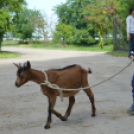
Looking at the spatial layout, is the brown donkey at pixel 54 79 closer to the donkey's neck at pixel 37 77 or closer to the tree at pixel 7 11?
the donkey's neck at pixel 37 77

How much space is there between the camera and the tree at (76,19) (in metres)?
45.1

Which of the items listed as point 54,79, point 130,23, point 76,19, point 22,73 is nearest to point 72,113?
point 54,79

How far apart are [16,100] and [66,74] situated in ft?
7.56

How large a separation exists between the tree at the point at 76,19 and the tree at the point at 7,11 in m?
20.9

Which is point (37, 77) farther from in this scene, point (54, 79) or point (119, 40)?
point (119, 40)

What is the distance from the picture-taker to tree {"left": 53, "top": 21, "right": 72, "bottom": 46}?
144 feet

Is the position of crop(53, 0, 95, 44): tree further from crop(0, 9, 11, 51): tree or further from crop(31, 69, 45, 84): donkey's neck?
crop(31, 69, 45, 84): donkey's neck

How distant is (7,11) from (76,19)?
88.9 feet

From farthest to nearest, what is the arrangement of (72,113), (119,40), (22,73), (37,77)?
(119,40), (72,113), (37,77), (22,73)

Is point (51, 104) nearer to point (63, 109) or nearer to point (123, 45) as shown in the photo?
point (63, 109)

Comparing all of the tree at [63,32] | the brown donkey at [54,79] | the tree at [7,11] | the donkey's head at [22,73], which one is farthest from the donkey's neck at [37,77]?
the tree at [63,32]

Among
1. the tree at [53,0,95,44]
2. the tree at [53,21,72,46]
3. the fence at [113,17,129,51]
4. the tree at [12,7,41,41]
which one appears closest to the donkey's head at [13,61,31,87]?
the fence at [113,17,129,51]

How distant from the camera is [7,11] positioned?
880 inches

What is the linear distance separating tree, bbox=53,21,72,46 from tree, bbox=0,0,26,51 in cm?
1875
